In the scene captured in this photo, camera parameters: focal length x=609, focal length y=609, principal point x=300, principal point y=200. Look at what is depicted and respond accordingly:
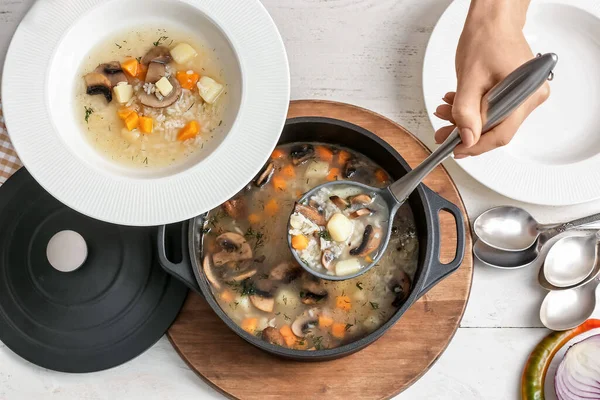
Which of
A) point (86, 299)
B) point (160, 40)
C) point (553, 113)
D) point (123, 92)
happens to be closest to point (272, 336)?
point (86, 299)

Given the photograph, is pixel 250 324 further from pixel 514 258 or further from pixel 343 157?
pixel 514 258

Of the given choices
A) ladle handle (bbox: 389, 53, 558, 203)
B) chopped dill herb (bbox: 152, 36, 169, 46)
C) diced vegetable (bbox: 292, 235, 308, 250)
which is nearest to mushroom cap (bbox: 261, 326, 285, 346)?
diced vegetable (bbox: 292, 235, 308, 250)

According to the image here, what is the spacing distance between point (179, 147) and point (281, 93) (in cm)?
30

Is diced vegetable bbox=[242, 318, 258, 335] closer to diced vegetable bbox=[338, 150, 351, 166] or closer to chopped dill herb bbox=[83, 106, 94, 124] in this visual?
diced vegetable bbox=[338, 150, 351, 166]

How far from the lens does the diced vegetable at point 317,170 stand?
179cm

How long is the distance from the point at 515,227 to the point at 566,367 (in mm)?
424

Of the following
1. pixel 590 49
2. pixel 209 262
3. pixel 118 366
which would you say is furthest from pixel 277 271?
pixel 590 49

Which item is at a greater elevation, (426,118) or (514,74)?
(514,74)

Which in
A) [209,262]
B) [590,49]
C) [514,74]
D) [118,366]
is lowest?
[118,366]

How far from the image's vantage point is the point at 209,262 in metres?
1.71

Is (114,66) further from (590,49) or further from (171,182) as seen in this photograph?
(590,49)

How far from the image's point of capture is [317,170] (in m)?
1.79

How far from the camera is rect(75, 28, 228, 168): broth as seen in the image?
1585 millimetres

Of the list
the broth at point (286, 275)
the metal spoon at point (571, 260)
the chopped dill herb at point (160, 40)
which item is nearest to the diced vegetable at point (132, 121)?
the chopped dill herb at point (160, 40)
